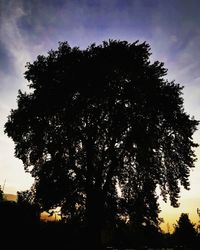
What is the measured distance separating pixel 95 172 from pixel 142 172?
4.22 metres

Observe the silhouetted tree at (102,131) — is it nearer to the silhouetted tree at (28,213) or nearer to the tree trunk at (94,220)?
the tree trunk at (94,220)

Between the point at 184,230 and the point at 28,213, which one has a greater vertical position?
the point at 184,230

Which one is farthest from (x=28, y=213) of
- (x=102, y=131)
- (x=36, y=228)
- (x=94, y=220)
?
(x=102, y=131)

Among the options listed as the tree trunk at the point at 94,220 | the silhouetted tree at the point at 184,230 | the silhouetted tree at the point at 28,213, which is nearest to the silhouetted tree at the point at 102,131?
the tree trunk at the point at 94,220

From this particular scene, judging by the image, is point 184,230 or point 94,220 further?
point 184,230

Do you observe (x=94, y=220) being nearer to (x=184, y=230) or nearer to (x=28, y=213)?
(x=28, y=213)

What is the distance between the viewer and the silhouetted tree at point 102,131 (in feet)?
76.7

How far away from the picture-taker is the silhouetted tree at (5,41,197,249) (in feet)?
76.7

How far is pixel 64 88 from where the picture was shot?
23.6 metres

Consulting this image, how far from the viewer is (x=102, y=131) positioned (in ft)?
78.4

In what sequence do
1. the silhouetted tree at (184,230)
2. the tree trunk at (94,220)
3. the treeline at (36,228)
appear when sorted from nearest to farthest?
the treeline at (36,228), the tree trunk at (94,220), the silhouetted tree at (184,230)

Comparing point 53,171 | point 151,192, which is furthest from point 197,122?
point 53,171

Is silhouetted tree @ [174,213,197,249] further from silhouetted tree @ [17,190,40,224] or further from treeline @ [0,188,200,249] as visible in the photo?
silhouetted tree @ [17,190,40,224]

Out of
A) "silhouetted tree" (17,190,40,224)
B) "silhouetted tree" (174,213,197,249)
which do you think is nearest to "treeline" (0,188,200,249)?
"silhouetted tree" (17,190,40,224)
